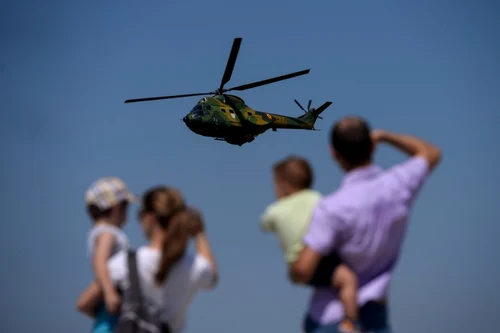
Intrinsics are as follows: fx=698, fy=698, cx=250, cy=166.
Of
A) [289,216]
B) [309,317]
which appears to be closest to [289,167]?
[289,216]

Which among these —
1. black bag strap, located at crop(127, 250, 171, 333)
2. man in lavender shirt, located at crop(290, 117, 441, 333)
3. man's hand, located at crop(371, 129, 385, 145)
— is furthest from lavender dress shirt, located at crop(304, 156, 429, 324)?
black bag strap, located at crop(127, 250, 171, 333)

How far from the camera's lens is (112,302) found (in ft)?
16.2

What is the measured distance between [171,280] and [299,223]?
1.07m

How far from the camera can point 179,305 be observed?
5121 millimetres

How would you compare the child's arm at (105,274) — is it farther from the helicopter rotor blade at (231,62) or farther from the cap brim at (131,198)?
the helicopter rotor blade at (231,62)

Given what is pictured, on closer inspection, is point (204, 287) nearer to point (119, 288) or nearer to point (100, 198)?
point (119, 288)

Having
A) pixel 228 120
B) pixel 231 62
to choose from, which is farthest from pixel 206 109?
pixel 231 62

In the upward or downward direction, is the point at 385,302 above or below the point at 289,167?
below

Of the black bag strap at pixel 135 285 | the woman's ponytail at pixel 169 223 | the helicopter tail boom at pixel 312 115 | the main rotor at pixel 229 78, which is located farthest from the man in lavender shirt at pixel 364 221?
the helicopter tail boom at pixel 312 115

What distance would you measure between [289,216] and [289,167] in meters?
0.35

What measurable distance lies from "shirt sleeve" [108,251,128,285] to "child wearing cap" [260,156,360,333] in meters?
1.06

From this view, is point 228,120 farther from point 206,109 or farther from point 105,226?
point 105,226

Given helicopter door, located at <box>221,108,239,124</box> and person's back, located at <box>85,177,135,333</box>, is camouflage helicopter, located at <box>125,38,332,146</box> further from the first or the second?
person's back, located at <box>85,177,135,333</box>

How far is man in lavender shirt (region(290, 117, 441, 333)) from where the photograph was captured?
459 centimetres
